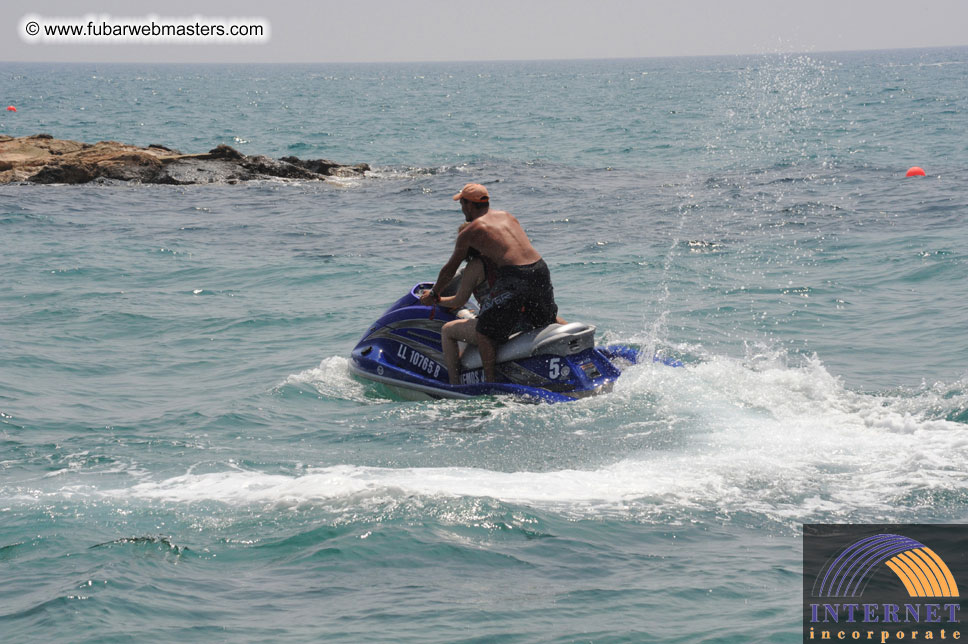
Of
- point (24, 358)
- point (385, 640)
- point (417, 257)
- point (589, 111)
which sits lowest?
point (385, 640)

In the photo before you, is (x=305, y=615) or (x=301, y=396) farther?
(x=301, y=396)

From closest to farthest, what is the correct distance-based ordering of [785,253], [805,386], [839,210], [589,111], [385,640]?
[385,640], [805,386], [785,253], [839,210], [589,111]

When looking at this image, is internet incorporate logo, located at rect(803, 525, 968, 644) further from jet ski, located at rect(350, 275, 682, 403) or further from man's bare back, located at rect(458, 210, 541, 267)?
man's bare back, located at rect(458, 210, 541, 267)

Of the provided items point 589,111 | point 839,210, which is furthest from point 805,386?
point 589,111

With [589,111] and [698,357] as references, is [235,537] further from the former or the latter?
[589,111]

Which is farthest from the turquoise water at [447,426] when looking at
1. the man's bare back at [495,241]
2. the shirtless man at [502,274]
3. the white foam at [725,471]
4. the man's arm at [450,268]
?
the man's bare back at [495,241]

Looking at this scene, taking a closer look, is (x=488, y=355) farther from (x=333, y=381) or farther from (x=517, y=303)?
(x=333, y=381)

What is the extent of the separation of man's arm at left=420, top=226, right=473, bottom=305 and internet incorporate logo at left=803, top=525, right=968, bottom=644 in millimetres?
3837

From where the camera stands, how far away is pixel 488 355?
8578 mm

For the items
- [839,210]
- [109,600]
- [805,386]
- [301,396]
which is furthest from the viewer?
[839,210]

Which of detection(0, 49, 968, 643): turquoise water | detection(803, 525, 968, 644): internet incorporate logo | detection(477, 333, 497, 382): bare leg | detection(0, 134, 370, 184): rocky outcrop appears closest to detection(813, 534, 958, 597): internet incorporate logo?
detection(803, 525, 968, 644): internet incorporate logo

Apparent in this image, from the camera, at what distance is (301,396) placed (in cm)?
934

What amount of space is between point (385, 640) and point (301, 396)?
193 inches

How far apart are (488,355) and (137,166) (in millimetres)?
18825
